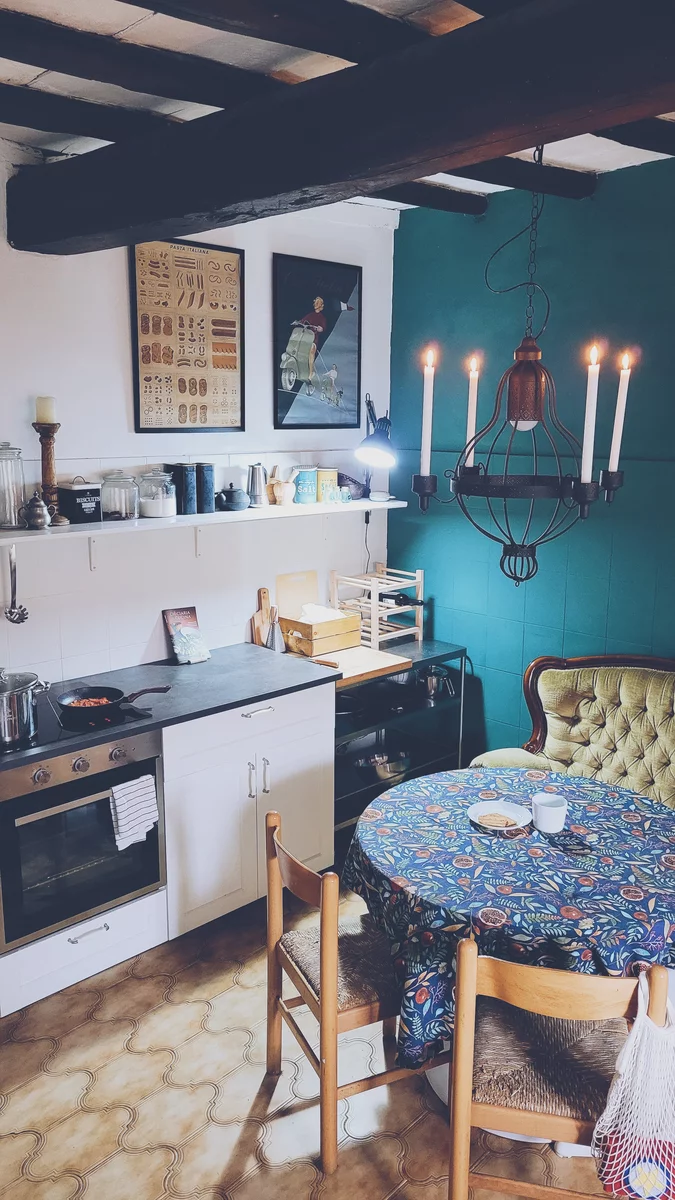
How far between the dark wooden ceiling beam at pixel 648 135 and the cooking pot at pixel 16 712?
8.25ft

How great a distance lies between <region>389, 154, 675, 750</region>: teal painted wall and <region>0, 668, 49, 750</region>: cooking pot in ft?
7.20

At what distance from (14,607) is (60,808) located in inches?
31.5

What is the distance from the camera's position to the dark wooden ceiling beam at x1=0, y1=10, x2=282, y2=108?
206cm

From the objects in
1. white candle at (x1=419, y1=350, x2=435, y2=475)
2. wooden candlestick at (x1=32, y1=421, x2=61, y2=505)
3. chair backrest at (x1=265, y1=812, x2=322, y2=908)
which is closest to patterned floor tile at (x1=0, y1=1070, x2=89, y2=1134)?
chair backrest at (x1=265, y1=812, x2=322, y2=908)

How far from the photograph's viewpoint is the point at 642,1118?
1854mm

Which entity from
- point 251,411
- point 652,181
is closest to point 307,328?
point 251,411

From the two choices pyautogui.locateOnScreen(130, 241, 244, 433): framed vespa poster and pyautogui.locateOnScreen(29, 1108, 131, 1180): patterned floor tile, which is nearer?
pyautogui.locateOnScreen(29, 1108, 131, 1180): patterned floor tile

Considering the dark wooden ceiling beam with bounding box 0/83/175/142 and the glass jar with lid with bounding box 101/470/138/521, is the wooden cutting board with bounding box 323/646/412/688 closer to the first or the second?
the glass jar with lid with bounding box 101/470/138/521

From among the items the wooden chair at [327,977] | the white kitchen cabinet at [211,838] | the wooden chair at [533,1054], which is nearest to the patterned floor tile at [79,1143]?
the wooden chair at [327,977]

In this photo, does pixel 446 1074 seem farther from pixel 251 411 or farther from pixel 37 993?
pixel 251 411

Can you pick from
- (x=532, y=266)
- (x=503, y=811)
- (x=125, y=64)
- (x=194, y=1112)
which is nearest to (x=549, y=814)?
(x=503, y=811)

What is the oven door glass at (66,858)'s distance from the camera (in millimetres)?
2799

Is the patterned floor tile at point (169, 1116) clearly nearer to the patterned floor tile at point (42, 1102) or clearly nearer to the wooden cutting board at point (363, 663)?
the patterned floor tile at point (42, 1102)

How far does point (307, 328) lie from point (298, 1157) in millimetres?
3252
